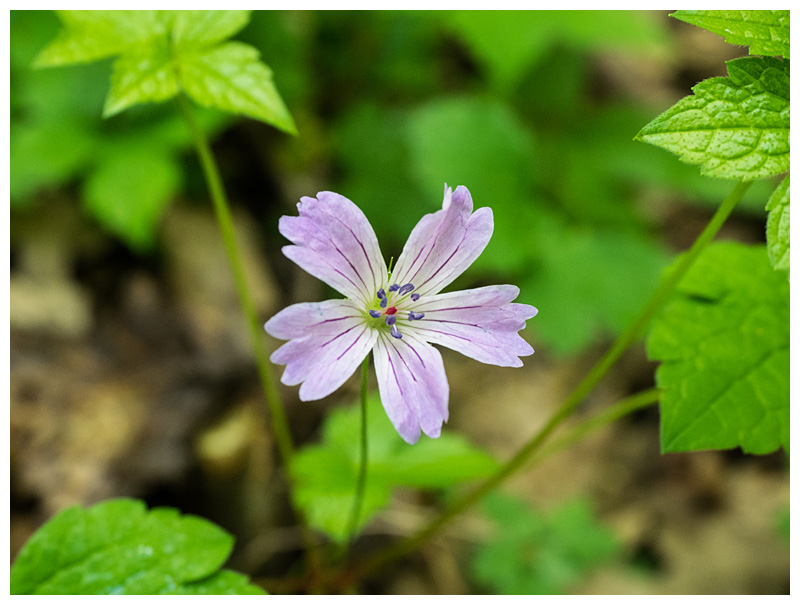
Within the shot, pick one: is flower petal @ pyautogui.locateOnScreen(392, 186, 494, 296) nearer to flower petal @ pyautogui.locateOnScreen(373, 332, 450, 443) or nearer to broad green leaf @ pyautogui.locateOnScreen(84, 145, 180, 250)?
flower petal @ pyautogui.locateOnScreen(373, 332, 450, 443)

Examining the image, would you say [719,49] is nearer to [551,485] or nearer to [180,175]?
[551,485]

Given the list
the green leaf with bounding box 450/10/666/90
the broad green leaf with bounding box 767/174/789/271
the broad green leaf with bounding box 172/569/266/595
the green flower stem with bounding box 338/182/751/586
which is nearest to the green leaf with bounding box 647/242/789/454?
the green flower stem with bounding box 338/182/751/586

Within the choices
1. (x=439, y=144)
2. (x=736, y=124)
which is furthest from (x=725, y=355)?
(x=439, y=144)

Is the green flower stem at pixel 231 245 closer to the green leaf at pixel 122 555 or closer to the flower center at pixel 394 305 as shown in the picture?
the green leaf at pixel 122 555

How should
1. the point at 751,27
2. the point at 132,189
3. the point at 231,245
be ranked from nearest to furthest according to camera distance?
the point at 751,27 → the point at 231,245 → the point at 132,189

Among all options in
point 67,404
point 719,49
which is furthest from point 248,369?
point 719,49

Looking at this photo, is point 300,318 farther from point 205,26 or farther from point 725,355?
point 725,355
